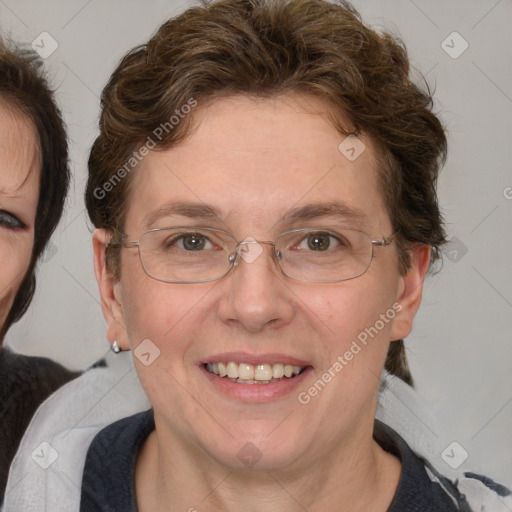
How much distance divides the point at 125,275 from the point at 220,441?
1.00 feet

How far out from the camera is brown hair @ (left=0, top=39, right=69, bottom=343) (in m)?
1.88

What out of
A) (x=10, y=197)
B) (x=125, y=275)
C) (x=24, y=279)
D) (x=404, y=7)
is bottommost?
Result: (x=24, y=279)

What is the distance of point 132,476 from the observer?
1.67m

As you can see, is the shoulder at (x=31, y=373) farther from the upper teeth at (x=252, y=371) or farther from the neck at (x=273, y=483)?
the upper teeth at (x=252, y=371)

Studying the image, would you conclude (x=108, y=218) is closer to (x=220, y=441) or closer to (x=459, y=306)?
(x=220, y=441)

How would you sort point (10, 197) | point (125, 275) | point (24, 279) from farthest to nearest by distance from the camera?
point (24, 279) < point (10, 197) < point (125, 275)

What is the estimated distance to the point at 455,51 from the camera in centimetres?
203

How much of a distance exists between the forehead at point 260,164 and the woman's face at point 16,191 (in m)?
0.47

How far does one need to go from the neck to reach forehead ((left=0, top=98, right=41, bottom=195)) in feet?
1.86

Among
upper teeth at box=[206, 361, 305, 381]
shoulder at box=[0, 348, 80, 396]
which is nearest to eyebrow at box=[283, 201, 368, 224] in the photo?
upper teeth at box=[206, 361, 305, 381]

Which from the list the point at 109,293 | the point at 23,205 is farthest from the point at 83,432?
the point at 23,205

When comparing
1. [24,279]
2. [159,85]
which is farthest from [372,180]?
[24,279]

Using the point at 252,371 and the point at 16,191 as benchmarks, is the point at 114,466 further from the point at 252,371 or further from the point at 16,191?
the point at 16,191

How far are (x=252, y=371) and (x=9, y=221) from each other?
676 millimetres
